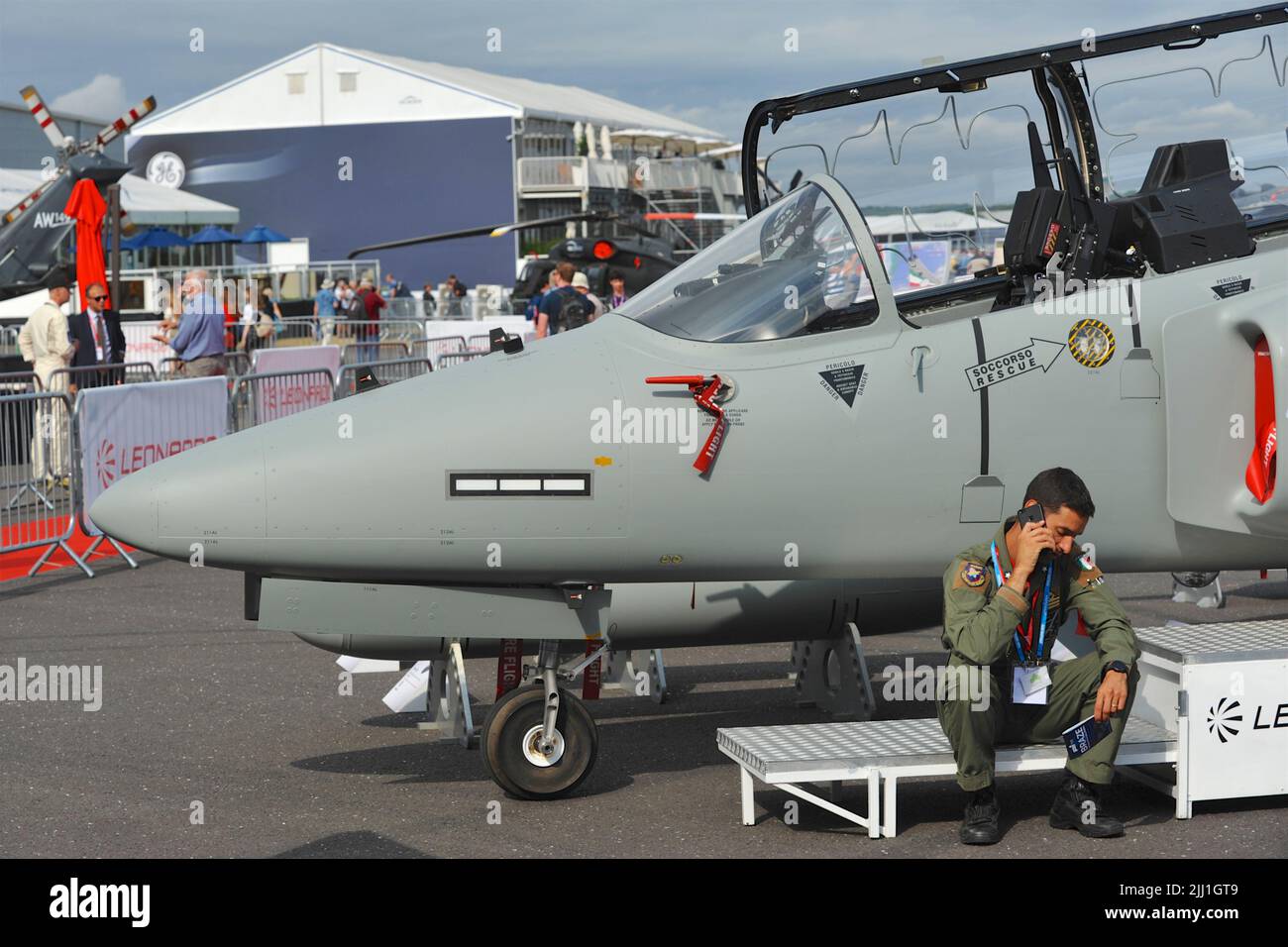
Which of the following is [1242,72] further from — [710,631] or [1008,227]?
[710,631]

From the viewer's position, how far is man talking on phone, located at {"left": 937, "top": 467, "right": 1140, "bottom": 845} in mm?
5430

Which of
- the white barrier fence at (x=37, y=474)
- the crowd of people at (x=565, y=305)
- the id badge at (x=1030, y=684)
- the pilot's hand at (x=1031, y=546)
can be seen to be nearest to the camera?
the pilot's hand at (x=1031, y=546)

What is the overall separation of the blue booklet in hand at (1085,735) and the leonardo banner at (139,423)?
8817mm

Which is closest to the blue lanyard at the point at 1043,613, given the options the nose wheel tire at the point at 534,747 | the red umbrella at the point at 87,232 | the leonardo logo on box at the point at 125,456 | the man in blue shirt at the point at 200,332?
the nose wheel tire at the point at 534,747

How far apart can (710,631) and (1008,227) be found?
2389 mm

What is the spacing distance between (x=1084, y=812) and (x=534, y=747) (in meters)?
2.17

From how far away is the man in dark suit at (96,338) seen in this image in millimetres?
17203

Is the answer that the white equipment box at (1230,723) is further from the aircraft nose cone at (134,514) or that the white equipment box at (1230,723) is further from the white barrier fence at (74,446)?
the white barrier fence at (74,446)

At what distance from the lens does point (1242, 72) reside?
6.83m

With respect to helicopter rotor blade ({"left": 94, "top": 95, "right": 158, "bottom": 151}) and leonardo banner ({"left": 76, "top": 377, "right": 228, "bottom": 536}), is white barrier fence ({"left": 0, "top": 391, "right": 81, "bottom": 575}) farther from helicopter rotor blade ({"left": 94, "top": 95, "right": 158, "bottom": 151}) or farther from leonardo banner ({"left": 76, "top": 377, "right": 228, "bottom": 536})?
helicopter rotor blade ({"left": 94, "top": 95, "right": 158, "bottom": 151})

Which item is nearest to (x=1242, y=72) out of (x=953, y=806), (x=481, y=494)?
(x=953, y=806)

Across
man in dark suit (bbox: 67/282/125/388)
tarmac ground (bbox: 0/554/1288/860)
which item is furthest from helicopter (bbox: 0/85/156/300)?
tarmac ground (bbox: 0/554/1288/860)
